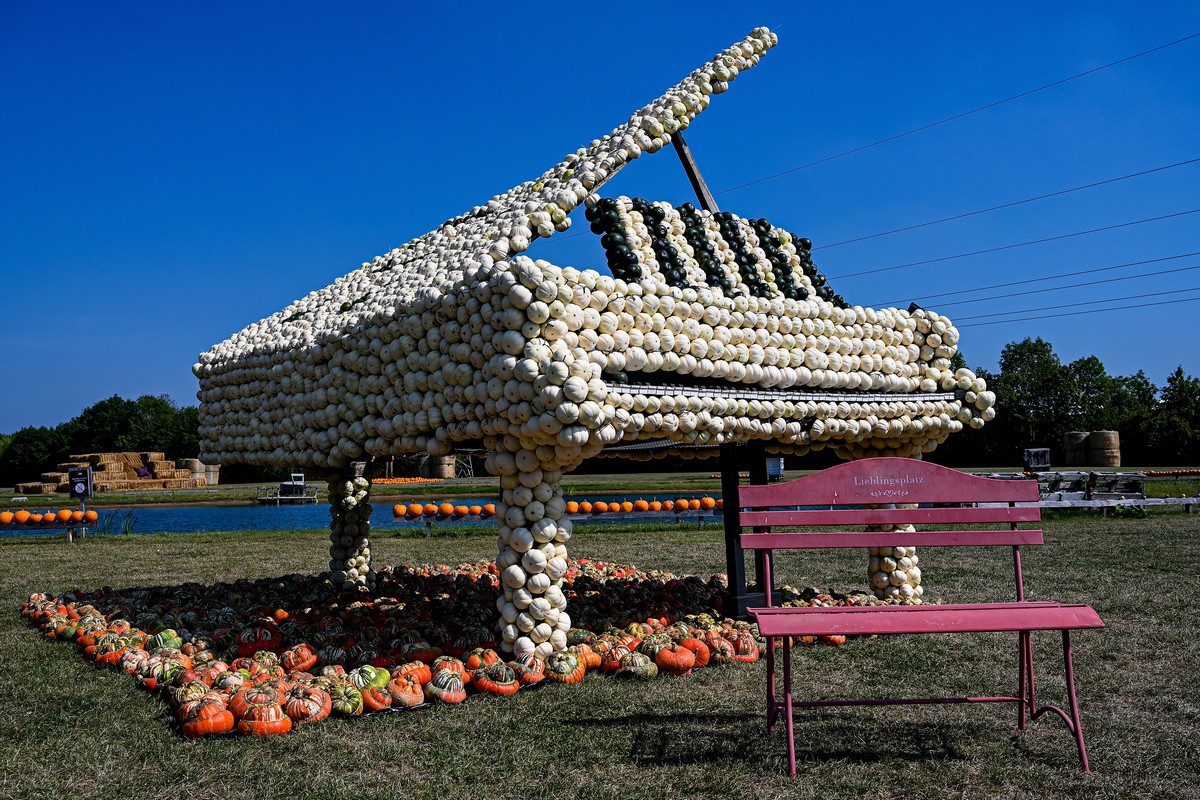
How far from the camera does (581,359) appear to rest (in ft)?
20.4

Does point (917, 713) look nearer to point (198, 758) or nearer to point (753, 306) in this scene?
→ point (753, 306)

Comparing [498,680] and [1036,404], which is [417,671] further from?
[1036,404]

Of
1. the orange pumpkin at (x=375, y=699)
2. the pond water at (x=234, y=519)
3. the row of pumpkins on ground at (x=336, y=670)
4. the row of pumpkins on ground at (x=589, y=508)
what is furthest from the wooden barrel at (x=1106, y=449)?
the orange pumpkin at (x=375, y=699)

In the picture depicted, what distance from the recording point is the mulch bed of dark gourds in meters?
5.78

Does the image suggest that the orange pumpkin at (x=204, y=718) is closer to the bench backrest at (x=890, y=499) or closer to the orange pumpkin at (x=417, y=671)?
the orange pumpkin at (x=417, y=671)

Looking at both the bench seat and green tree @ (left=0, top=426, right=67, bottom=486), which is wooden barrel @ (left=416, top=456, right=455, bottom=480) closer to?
green tree @ (left=0, top=426, right=67, bottom=486)

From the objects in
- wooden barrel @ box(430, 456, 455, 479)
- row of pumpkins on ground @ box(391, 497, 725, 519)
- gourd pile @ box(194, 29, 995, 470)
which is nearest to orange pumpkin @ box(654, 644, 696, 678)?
gourd pile @ box(194, 29, 995, 470)

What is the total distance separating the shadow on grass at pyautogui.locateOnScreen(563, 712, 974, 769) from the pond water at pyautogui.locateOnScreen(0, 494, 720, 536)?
46.0ft

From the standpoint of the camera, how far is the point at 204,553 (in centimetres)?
1633

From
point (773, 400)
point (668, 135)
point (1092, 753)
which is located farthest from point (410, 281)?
point (1092, 753)

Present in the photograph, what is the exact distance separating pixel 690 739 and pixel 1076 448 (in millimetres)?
45054

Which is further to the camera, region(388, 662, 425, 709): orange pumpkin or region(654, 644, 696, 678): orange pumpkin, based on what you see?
region(654, 644, 696, 678): orange pumpkin

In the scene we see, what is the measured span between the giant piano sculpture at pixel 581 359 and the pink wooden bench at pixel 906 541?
130cm

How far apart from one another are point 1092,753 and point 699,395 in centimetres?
334
